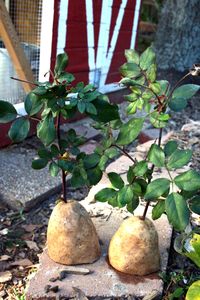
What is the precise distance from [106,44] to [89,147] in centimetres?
143

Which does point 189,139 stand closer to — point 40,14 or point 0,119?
point 40,14

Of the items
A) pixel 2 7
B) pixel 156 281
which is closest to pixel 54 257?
pixel 156 281

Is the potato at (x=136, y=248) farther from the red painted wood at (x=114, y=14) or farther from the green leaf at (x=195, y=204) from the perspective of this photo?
the red painted wood at (x=114, y=14)

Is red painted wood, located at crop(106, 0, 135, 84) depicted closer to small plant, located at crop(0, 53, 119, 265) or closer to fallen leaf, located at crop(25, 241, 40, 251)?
fallen leaf, located at crop(25, 241, 40, 251)

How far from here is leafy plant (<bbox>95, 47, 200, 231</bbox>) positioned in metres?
1.50

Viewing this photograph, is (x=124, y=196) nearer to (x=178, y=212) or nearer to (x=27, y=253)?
(x=178, y=212)

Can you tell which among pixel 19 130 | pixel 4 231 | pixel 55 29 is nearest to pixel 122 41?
pixel 55 29

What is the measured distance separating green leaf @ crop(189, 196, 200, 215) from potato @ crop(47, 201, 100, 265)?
44 centimetres

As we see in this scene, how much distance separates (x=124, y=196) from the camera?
1635 mm

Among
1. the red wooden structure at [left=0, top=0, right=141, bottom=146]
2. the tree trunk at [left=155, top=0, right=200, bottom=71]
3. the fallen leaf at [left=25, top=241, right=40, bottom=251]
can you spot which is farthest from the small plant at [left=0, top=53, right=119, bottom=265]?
the tree trunk at [left=155, top=0, right=200, bottom=71]

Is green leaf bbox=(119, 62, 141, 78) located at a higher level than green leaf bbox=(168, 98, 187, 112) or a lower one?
higher

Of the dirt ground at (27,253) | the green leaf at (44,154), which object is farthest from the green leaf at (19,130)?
the dirt ground at (27,253)

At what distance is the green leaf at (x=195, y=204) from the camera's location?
1.63 m

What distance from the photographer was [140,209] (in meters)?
2.37
